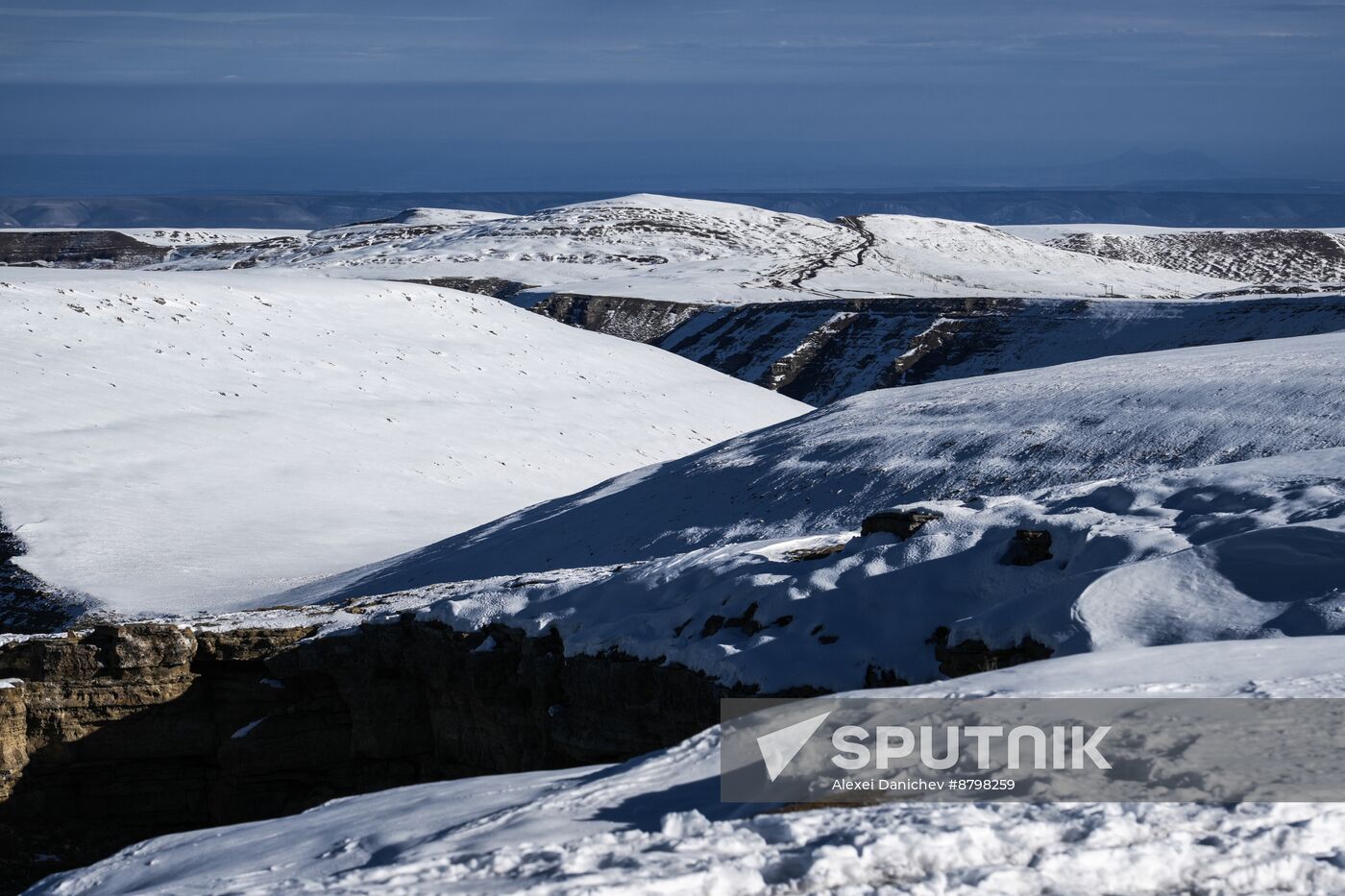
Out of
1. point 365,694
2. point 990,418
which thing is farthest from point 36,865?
point 990,418

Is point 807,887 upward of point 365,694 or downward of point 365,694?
upward

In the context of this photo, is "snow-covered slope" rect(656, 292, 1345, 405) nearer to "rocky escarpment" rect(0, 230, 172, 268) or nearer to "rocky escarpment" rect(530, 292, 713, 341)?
"rocky escarpment" rect(530, 292, 713, 341)

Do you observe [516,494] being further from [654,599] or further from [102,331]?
[654,599]

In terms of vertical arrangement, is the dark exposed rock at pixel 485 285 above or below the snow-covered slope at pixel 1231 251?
above

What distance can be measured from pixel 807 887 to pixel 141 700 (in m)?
12.2

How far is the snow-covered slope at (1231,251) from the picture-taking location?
369ft

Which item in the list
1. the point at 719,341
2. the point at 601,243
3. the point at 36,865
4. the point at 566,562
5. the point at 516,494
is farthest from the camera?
the point at 601,243

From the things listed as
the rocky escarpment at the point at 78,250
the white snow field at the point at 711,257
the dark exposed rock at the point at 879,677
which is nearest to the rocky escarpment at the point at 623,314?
the white snow field at the point at 711,257

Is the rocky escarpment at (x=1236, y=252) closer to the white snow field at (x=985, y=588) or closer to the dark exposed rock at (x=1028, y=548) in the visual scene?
the white snow field at (x=985, y=588)

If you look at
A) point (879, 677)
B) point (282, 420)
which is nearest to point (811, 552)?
point (879, 677)

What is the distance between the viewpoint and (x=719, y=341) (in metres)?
70.7

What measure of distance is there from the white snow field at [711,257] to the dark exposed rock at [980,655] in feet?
228

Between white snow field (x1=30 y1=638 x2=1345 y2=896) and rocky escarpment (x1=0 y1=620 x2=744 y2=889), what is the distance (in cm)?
656

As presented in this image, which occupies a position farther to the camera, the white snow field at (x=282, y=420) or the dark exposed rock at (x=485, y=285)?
the dark exposed rock at (x=485, y=285)
